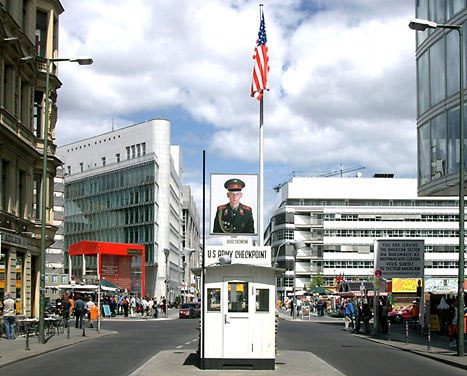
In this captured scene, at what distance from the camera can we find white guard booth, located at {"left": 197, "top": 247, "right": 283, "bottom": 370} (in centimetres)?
1770

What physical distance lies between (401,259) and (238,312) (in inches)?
751

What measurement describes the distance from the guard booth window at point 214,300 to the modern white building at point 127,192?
257 feet

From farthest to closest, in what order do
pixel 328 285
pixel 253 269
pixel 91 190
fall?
pixel 328 285 → pixel 91 190 → pixel 253 269

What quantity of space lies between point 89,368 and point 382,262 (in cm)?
2003

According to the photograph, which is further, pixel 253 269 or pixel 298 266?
pixel 298 266

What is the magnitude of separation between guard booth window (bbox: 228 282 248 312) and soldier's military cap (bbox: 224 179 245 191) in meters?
2.41

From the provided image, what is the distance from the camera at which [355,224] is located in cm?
11844

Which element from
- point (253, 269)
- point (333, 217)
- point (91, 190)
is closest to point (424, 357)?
point (253, 269)

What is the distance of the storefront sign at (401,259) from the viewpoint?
3519 cm

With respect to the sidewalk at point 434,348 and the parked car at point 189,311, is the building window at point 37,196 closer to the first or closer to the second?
the sidewalk at point 434,348

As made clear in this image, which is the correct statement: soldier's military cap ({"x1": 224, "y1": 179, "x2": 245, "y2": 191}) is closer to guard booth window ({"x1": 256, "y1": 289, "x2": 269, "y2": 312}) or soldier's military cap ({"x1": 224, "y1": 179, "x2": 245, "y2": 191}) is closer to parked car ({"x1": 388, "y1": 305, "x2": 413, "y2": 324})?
guard booth window ({"x1": 256, "y1": 289, "x2": 269, "y2": 312})

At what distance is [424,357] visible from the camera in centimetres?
2308

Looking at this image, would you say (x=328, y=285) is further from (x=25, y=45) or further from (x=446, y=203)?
(x=25, y=45)

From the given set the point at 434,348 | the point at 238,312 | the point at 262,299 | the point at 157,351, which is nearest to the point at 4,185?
the point at 157,351
